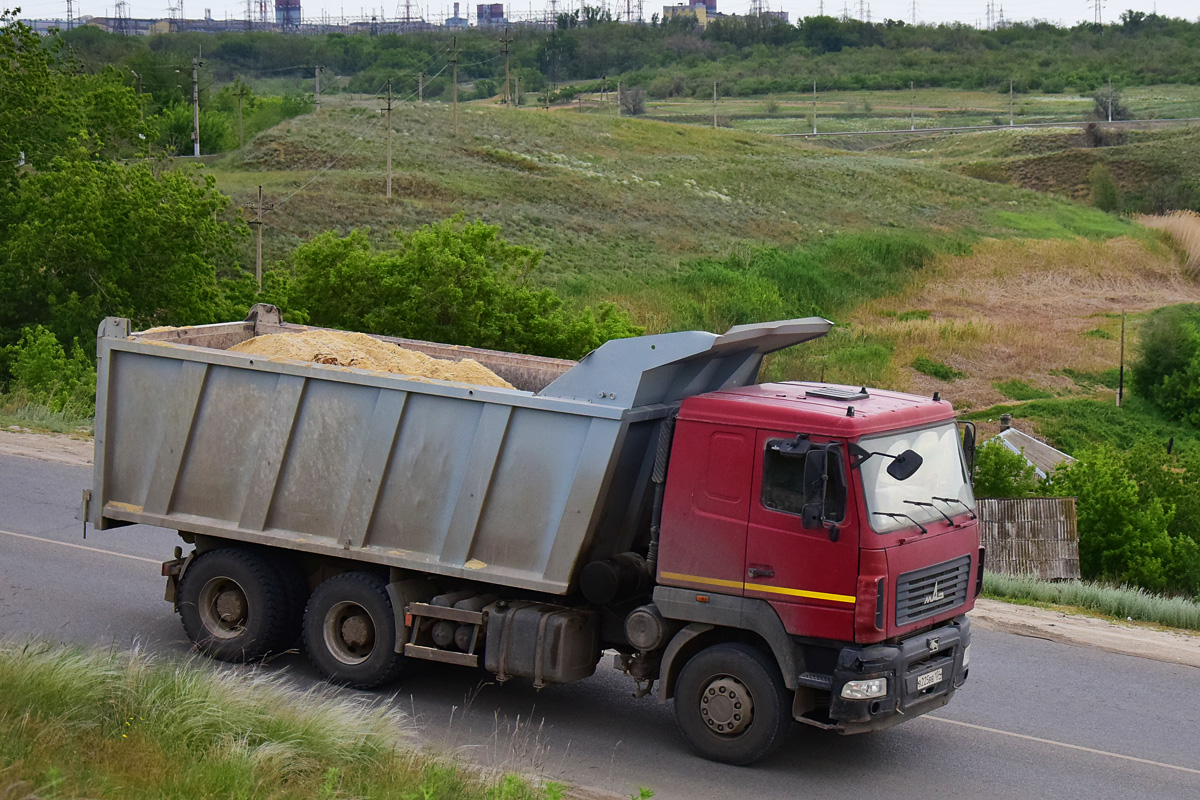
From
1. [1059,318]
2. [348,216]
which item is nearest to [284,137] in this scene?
[348,216]

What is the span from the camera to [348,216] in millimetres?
55938

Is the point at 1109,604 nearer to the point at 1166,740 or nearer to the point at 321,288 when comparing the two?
the point at 1166,740

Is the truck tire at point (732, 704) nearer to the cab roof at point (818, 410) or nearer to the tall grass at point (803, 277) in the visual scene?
the cab roof at point (818, 410)

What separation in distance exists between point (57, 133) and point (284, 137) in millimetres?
35055

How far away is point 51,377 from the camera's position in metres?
25.2

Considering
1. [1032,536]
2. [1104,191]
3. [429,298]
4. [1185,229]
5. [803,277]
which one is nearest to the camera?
[1032,536]

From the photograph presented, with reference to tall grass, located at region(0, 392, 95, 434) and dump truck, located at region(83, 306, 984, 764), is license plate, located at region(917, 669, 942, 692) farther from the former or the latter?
tall grass, located at region(0, 392, 95, 434)

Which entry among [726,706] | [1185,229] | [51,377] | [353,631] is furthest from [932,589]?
[1185,229]

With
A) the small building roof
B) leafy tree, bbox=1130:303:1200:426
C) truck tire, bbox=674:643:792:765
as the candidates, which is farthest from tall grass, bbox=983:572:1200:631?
leafy tree, bbox=1130:303:1200:426

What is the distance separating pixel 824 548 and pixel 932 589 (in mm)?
911

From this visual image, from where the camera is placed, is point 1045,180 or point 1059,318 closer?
point 1059,318

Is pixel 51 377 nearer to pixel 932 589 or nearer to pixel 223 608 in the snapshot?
pixel 223 608

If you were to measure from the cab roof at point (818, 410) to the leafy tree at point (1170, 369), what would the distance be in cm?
4195

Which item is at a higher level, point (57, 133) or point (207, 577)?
point (57, 133)
